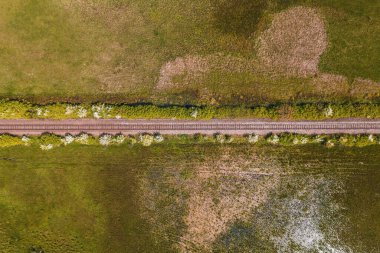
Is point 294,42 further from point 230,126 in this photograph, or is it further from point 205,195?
point 205,195

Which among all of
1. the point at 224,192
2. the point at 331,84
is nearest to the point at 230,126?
the point at 224,192

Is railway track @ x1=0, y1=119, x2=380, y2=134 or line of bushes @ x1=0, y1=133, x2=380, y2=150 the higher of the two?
railway track @ x1=0, y1=119, x2=380, y2=134

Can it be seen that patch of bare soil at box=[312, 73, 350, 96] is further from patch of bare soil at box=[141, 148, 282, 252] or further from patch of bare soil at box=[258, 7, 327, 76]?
patch of bare soil at box=[141, 148, 282, 252]

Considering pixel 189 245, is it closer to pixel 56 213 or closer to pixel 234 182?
pixel 234 182

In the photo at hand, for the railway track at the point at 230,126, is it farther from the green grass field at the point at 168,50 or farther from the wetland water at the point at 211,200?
the green grass field at the point at 168,50

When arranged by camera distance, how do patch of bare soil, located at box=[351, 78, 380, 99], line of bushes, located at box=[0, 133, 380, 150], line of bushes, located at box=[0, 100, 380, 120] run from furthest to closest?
1. patch of bare soil, located at box=[351, 78, 380, 99]
2. line of bushes, located at box=[0, 133, 380, 150]
3. line of bushes, located at box=[0, 100, 380, 120]

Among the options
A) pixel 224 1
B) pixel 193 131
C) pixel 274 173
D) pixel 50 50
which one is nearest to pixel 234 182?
pixel 274 173

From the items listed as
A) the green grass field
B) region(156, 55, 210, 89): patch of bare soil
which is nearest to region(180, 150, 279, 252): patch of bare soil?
the green grass field

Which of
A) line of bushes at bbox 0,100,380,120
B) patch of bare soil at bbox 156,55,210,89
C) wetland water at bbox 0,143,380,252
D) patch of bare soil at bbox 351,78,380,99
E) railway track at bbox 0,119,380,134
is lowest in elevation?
wetland water at bbox 0,143,380,252
